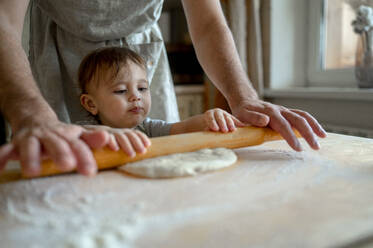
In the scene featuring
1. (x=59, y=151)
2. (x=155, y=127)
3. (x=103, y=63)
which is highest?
(x=103, y=63)

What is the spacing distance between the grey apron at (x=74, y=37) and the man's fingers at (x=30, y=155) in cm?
61

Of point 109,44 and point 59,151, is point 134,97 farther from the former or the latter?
point 59,151

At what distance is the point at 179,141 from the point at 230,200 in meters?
0.25

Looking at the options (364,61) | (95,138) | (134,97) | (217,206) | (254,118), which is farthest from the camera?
(364,61)

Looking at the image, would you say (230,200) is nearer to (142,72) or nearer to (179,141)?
(179,141)

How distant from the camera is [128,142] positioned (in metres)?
0.63

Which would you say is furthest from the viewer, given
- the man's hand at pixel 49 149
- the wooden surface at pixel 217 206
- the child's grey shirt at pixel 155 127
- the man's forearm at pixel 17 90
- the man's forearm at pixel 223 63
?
the child's grey shirt at pixel 155 127

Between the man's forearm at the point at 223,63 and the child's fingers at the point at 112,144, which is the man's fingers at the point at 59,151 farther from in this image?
the man's forearm at the point at 223,63

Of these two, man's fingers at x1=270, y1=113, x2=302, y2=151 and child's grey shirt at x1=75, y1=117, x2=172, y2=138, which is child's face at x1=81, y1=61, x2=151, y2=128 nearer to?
child's grey shirt at x1=75, y1=117, x2=172, y2=138

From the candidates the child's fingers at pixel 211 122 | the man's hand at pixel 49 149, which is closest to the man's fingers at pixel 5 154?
the man's hand at pixel 49 149

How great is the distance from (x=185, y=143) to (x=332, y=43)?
1.78 m

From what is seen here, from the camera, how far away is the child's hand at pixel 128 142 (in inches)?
24.2

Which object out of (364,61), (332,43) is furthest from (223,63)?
(332,43)

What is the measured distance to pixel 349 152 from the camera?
77 cm
